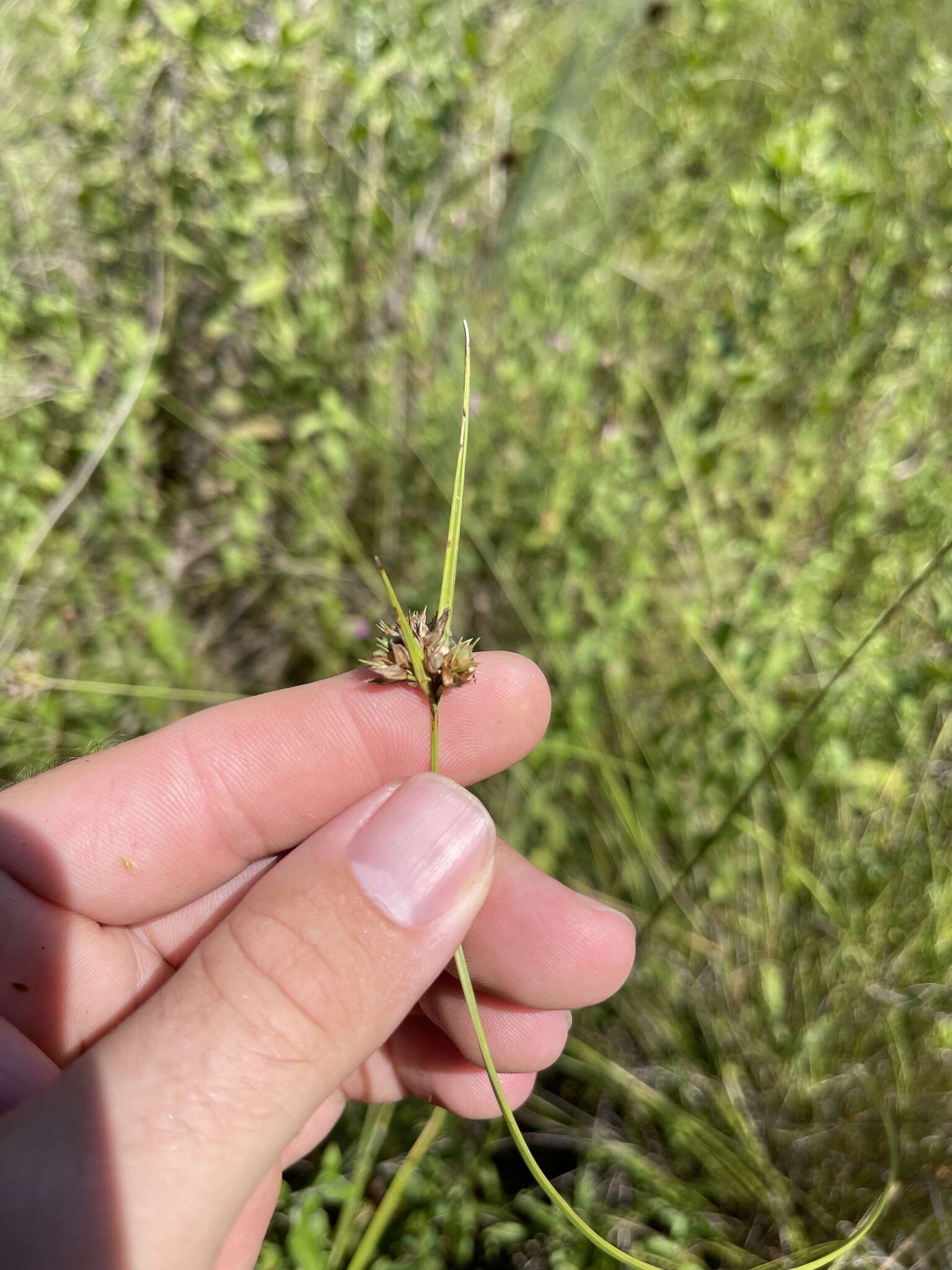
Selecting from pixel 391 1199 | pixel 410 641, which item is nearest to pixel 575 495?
pixel 410 641

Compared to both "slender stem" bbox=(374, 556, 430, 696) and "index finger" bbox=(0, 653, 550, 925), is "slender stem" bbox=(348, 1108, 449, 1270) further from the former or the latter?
"slender stem" bbox=(374, 556, 430, 696)

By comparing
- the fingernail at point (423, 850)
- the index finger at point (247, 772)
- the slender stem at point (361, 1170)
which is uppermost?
the fingernail at point (423, 850)

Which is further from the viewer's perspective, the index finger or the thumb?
the index finger

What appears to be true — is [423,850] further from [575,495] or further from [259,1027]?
[575,495]

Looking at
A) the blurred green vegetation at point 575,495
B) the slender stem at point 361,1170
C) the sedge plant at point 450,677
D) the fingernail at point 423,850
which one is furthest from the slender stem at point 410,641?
the slender stem at point 361,1170

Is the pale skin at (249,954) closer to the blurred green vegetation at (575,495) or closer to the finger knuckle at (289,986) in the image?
the finger knuckle at (289,986)

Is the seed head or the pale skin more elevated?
the seed head

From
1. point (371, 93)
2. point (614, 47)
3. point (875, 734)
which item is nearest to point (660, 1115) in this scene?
point (875, 734)

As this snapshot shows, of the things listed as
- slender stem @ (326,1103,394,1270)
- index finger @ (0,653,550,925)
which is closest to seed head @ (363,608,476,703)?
index finger @ (0,653,550,925)
